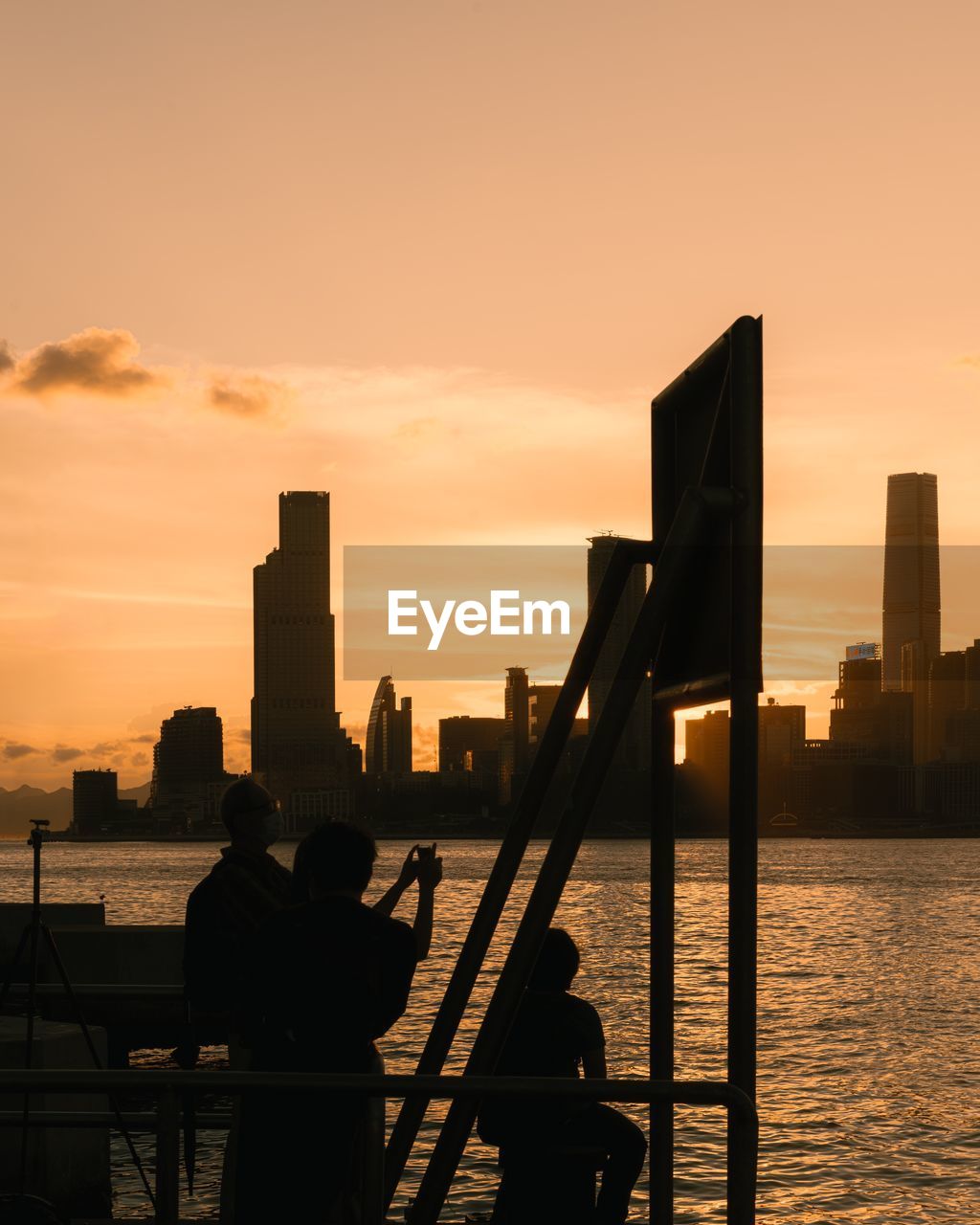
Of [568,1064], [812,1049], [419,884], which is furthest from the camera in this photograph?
[812,1049]

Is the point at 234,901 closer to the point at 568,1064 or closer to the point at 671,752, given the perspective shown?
the point at 568,1064

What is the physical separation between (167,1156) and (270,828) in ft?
5.93

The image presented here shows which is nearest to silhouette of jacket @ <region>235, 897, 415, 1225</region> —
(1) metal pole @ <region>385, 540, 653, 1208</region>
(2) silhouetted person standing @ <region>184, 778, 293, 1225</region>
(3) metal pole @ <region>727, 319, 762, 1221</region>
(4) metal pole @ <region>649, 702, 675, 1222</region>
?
(1) metal pole @ <region>385, 540, 653, 1208</region>

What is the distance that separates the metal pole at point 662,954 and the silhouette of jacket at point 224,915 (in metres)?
1.42

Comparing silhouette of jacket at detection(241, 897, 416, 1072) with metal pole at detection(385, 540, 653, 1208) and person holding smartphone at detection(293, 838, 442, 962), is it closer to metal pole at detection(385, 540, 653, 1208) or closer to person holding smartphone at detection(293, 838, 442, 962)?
metal pole at detection(385, 540, 653, 1208)

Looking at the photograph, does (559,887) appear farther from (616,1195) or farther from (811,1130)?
(811,1130)

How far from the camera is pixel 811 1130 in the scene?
82.5ft

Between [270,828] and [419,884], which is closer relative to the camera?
[419,884]

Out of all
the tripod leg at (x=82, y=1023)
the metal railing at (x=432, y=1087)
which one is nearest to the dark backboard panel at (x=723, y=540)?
the metal railing at (x=432, y=1087)

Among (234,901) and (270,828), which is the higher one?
(270,828)

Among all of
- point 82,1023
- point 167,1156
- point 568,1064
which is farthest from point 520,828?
point 82,1023

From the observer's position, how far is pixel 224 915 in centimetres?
553

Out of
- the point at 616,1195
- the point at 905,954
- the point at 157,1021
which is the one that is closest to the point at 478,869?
the point at 905,954

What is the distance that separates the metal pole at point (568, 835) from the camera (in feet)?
12.9
